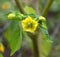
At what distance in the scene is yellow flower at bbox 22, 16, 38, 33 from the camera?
86 centimetres

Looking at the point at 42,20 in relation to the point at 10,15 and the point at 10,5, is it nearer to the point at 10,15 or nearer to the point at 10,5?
the point at 10,15

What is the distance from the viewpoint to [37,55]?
111cm

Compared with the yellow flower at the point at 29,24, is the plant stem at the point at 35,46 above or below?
below

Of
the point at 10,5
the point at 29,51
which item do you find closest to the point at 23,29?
the point at 10,5

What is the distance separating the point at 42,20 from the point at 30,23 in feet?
0.17

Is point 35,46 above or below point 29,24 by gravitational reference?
below

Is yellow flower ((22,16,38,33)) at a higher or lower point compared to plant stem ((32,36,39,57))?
higher

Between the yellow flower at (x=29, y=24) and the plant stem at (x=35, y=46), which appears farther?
the plant stem at (x=35, y=46)

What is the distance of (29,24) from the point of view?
36.3 inches

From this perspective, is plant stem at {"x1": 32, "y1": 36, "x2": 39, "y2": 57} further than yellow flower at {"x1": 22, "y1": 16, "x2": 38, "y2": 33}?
Yes

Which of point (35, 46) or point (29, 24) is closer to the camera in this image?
point (29, 24)

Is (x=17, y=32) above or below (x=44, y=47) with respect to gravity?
above

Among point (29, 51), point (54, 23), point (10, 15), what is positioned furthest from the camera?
point (54, 23)

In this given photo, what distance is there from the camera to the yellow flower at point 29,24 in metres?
0.86
